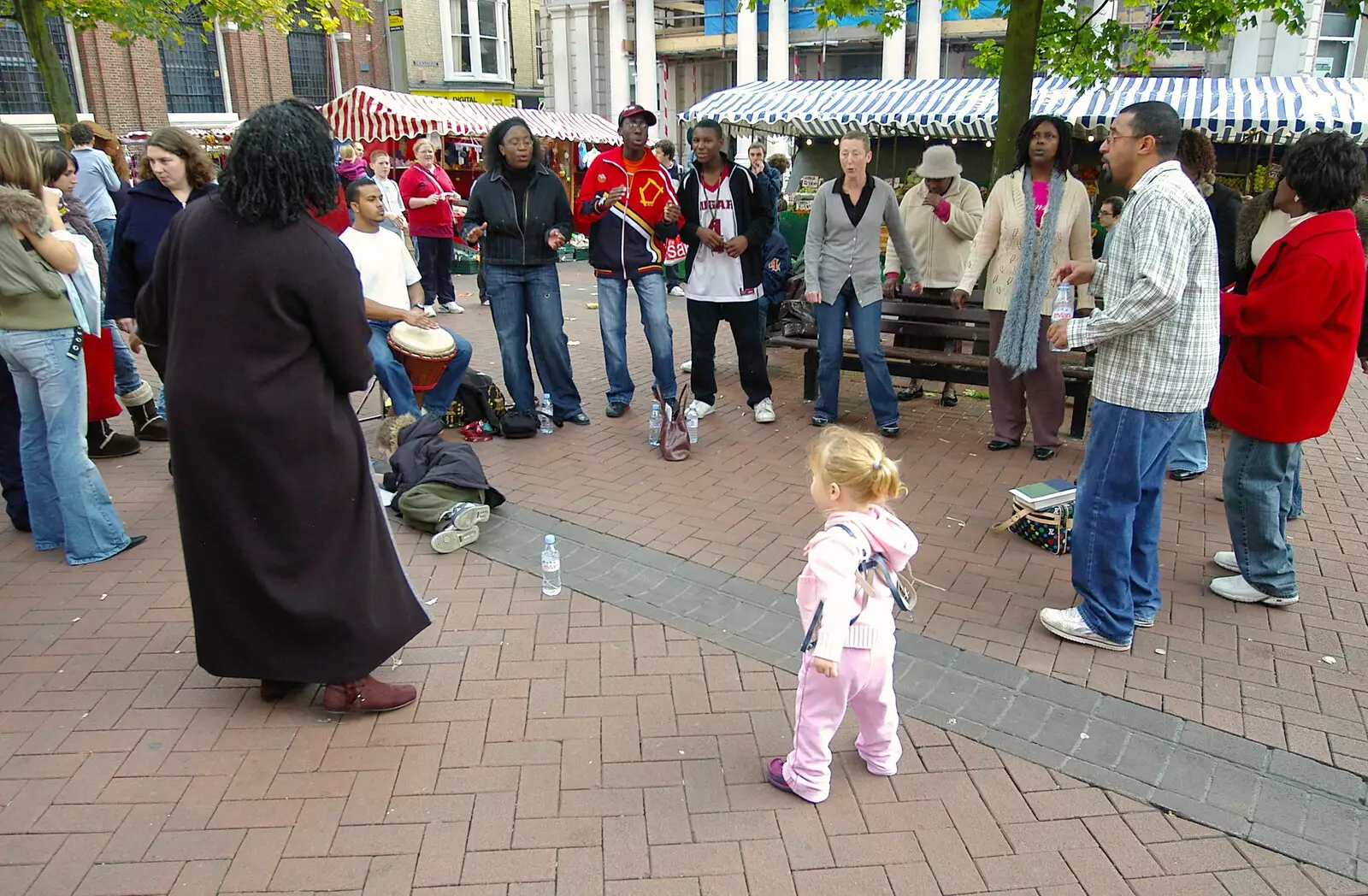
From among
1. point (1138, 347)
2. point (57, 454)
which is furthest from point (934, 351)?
point (57, 454)

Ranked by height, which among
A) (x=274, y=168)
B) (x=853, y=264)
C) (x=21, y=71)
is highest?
(x=21, y=71)

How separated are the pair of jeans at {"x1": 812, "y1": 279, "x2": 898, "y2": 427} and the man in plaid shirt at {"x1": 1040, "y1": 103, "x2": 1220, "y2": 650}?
264cm

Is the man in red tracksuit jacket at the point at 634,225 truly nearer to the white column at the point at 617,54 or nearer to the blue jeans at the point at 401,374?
the blue jeans at the point at 401,374

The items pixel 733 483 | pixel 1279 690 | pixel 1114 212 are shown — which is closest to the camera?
pixel 1279 690

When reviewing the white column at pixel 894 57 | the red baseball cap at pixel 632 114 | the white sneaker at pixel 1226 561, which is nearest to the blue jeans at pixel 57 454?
the red baseball cap at pixel 632 114

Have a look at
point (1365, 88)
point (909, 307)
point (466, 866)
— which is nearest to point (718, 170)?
point (909, 307)

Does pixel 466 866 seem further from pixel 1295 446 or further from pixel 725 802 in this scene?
pixel 1295 446

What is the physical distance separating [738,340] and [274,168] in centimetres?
440

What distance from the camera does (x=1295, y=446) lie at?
13.2 feet

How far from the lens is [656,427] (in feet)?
20.6

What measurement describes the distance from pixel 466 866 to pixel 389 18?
28.8 meters

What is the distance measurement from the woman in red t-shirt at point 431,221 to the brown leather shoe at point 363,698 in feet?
26.2

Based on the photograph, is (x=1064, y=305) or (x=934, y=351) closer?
(x=1064, y=305)

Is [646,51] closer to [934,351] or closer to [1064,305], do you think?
[934,351]
